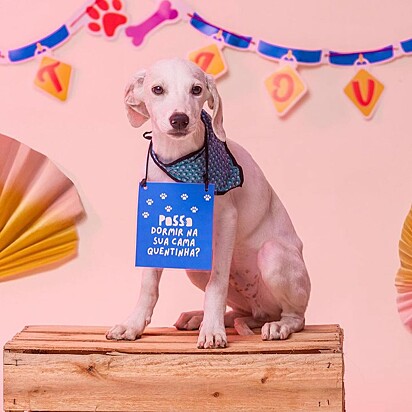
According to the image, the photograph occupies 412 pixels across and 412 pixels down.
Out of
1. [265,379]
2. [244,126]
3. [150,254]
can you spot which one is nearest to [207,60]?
[244,126]

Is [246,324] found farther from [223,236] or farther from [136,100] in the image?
[136,100]

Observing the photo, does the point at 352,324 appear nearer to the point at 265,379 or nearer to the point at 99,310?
the point at 99,310

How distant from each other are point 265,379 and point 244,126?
1.57m

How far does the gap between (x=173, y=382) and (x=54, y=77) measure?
68.4 inches

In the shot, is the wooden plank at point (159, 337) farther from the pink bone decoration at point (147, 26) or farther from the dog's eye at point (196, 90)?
the pink bone decoration at point (147, 26)

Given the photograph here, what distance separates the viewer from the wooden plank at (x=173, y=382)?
1693mm

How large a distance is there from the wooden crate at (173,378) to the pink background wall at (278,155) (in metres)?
1.44

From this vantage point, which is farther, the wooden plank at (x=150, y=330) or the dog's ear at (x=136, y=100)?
the wooden plank at (x=150, y=330)

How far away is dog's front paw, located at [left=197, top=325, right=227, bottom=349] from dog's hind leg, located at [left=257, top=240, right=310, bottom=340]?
4.5 inches

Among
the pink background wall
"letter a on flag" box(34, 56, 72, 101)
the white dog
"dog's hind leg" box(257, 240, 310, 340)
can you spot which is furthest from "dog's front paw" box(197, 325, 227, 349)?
"letter a on flag" box(34, 56, 72, 101)

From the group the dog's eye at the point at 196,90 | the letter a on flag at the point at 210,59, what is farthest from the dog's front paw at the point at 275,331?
the letter a on flag at the point at 210,59

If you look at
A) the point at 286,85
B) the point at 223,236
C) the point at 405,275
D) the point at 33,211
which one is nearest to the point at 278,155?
the point at 286,85

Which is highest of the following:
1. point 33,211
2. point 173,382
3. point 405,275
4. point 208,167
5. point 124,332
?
point 33,211

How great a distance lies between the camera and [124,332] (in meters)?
1.81
